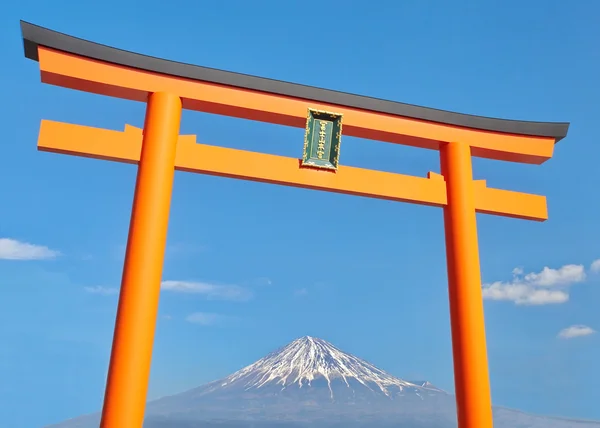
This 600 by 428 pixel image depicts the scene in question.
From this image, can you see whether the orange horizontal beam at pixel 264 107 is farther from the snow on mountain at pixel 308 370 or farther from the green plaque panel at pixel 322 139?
the snow on mountain at pixel 308 370

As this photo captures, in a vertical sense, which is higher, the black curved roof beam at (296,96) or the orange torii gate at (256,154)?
the black curved roof beam at (296,96)

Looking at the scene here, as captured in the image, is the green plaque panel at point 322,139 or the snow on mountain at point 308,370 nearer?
the green plaque panel at point 322,139

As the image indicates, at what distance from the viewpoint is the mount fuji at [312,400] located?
203 feet

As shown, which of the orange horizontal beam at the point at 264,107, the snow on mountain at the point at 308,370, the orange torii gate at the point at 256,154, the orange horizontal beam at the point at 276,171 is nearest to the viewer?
the orange torii gate at the point at 256,154

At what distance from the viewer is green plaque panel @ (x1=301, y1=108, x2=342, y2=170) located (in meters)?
5.11

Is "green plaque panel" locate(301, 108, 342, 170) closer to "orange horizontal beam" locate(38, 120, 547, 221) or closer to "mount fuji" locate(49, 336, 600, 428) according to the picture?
"orange horizontal beam" locate(38, 120, 547, 221)

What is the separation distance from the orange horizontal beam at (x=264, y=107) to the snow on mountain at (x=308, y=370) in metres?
55.1

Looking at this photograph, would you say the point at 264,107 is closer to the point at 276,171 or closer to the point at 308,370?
the point at 276,171

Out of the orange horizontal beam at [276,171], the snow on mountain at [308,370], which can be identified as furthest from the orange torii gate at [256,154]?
the snow on mountain at [308,370]

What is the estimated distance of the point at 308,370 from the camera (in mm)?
65562

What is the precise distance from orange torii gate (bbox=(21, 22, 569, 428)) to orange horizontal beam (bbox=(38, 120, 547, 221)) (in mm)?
11

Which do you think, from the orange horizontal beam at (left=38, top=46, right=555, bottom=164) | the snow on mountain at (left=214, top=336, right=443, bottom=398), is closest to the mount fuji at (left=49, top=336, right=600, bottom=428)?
the snow on mountain at (left=214, top=336, right=443, bottom=398)

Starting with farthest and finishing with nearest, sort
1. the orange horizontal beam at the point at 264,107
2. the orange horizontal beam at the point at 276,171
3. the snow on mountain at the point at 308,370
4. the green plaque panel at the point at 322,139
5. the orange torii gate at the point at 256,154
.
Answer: the snow on mountain at the point at 308,370 → the green plaque panel at the point at 322,139 → the orange horizontal beam at the point at 264,107 → the orange horizontal beam at the point at 276,171 → the orange torii gate at the point at 256,154

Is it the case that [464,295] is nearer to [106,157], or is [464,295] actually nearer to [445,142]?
[445,142]
